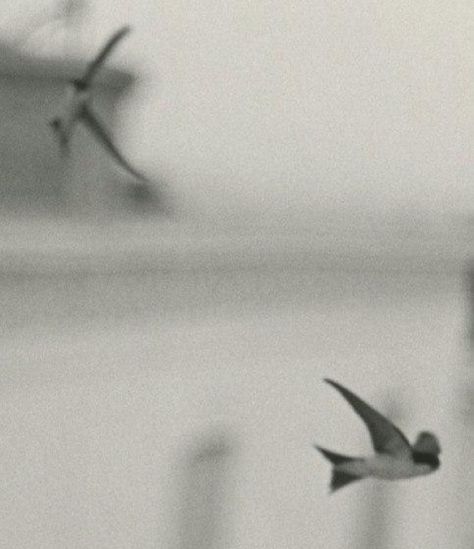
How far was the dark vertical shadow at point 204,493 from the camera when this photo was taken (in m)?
0.69

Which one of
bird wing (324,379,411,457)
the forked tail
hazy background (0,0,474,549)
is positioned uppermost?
hazy background (0,0,474,549)

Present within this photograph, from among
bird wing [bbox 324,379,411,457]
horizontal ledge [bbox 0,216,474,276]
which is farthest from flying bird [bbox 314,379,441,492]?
horizontal ledge [bbox 0,216,474,276]

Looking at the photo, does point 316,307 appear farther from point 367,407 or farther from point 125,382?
point 367,407

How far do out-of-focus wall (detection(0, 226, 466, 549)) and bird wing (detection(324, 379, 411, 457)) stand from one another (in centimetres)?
21

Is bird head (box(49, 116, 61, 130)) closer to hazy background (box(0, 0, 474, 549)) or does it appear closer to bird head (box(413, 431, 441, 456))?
hazy background (box(0, 0, 474, 549))

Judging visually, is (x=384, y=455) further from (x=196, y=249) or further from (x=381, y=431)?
(x=196, y=249)

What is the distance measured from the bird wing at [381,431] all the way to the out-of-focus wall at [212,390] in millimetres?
210

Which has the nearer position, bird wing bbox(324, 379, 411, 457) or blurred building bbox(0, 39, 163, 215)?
bird wing bbox(324, 379, 411, 457)

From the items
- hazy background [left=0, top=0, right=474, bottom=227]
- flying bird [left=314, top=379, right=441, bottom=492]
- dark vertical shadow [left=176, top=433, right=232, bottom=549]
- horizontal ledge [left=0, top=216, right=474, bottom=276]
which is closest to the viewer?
flying bird [left=314, top=379, right=441, bottom=492]

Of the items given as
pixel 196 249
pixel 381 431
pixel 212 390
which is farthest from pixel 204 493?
pixel 381 431

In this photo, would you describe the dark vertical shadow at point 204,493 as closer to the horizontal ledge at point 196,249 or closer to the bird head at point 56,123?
the horizontal ledge at point 196,249

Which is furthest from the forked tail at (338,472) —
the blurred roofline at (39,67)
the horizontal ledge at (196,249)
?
the blurred roofline at (39,67)

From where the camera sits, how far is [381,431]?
45cm

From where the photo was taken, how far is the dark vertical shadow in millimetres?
688
